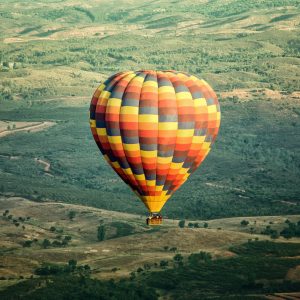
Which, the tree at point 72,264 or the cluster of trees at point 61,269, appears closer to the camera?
the cluster of trees at point 61,269

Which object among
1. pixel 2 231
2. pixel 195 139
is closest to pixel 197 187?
pixel 2 231

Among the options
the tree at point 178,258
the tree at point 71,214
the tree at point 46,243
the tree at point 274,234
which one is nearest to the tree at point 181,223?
the tree at point 274,234

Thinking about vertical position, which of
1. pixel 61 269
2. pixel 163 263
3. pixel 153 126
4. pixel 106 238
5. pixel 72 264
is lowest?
pixel 61 269

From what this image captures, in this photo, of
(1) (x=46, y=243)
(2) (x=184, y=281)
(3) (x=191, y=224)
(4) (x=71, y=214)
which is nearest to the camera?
(2) (x=184, y=281)

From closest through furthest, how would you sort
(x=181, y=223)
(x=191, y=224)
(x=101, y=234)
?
(x=101, y=234)
(x=181, y=223)
(x=191, y=224)

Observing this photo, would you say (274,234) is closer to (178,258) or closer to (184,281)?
(178,258)

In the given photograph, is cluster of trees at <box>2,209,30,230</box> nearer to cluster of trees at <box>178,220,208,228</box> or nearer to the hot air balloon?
cluster of trees at <box>178,220,208,228</box>

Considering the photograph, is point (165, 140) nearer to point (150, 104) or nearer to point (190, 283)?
point (150, 104)

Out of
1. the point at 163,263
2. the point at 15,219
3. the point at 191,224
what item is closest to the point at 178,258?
the point at 163,263

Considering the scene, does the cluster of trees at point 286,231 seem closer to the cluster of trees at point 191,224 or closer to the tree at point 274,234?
the tree at point 274,234
